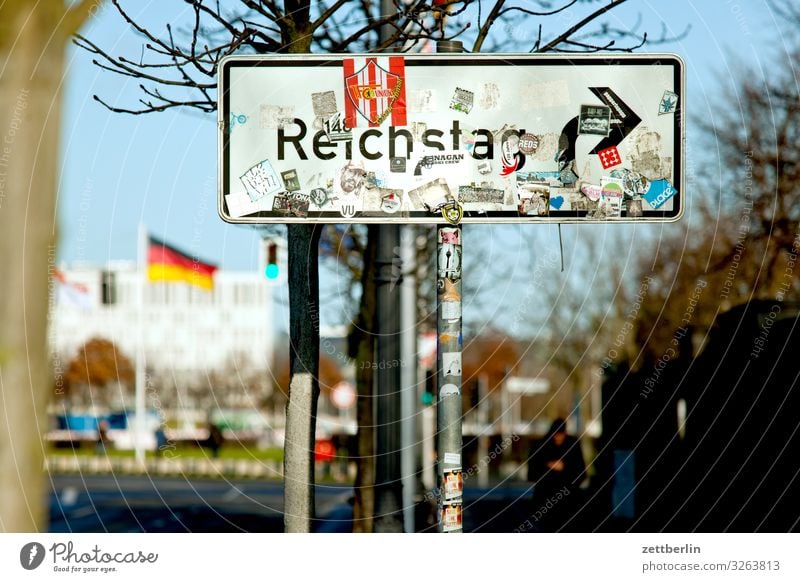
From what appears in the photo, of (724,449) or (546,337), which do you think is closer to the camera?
(724,449)

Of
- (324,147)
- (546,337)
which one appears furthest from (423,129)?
(546,337)

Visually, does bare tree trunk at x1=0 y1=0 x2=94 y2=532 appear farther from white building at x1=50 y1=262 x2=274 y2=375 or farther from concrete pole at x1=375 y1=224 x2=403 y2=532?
white building at x1=50 y1=262 x2=274 y2=375

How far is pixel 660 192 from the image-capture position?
11.6 feet

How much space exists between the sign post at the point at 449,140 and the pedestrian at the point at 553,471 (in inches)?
201

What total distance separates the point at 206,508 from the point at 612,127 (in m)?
20.3

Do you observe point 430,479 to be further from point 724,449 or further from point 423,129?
point 423,129

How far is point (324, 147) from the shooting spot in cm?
356

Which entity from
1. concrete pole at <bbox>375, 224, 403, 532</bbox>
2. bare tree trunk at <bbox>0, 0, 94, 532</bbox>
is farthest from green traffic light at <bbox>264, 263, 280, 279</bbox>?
bare tree trunk at <bbox>0, 0, 94, 532</bbox>

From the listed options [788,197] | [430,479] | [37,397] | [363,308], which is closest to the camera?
[37,397]

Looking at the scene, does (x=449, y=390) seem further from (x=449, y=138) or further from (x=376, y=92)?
(x=376, y=92)

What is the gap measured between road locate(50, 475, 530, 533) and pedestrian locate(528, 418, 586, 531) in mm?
1235

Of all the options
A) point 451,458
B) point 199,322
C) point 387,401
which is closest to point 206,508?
point 387,401
